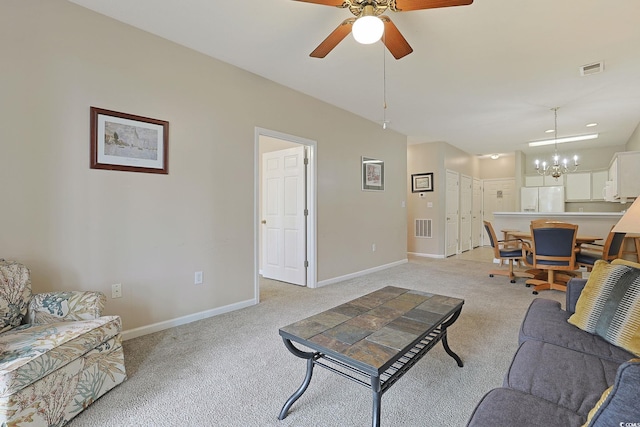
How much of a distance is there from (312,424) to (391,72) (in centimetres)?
315

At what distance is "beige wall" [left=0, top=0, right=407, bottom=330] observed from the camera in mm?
1979

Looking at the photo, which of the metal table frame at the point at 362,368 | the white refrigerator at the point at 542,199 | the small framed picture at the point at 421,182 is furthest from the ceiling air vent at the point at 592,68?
the white refrigerator at the point at 542,199

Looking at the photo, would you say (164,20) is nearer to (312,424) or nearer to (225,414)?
(225,414)

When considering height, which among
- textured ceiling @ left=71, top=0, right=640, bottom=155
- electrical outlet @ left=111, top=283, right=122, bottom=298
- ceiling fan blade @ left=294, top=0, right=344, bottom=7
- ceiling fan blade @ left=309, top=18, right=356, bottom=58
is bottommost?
electrical outlet @ left=111, top=283, right=122, bottom=298

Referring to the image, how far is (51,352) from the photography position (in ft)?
4.56

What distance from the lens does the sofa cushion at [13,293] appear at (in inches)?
64.4

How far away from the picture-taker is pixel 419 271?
4953 millimetres

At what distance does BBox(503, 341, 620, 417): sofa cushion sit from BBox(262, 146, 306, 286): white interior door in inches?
116

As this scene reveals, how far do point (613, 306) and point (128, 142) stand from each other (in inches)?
131

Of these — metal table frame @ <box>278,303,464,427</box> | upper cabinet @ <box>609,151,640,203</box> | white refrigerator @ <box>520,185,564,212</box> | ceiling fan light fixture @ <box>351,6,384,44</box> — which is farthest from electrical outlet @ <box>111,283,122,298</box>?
white refrigerator @ <box>520,185,564,212</box>

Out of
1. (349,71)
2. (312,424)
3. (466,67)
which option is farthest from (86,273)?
(466,67)

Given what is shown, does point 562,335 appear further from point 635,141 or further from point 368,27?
point 635,141

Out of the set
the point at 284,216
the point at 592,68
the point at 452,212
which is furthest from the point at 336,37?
the point at 452,212

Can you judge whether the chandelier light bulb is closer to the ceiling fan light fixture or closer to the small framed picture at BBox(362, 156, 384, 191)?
the ceiling fan light fixture
